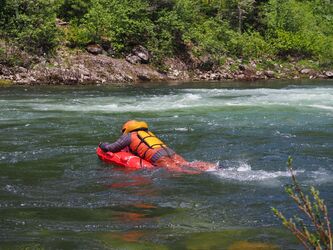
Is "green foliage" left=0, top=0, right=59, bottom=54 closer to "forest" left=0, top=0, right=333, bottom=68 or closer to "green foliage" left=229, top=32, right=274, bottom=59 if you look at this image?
"forest" left=0, top=0, right=333, bottom=68

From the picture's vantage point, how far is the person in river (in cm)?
873

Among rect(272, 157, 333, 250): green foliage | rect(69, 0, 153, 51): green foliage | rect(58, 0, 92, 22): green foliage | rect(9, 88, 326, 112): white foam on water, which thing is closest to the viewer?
rect(272, 157, 333, 250): green foliage

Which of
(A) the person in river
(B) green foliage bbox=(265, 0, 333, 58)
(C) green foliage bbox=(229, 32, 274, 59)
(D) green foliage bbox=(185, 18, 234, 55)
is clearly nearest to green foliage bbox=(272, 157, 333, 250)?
(A) the person in river

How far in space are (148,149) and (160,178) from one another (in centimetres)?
108

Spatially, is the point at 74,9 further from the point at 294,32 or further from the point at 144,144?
the point at 144,144

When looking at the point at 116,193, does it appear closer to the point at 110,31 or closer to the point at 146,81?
the point at 146,81

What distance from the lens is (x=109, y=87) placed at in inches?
964

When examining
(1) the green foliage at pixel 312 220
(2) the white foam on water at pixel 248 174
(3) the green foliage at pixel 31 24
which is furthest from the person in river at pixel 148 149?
(3) the green foliage at pixel 31 24

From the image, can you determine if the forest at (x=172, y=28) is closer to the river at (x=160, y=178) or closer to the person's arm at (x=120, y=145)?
the river at (x=160, y=178)

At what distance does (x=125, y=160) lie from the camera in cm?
905

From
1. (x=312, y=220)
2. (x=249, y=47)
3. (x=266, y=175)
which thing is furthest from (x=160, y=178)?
(x=249, y=47)

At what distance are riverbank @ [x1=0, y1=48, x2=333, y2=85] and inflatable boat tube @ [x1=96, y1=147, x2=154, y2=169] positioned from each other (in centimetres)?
1703

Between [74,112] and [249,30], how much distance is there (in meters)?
23.9

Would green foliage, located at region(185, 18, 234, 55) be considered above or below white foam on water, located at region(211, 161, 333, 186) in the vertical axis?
above
